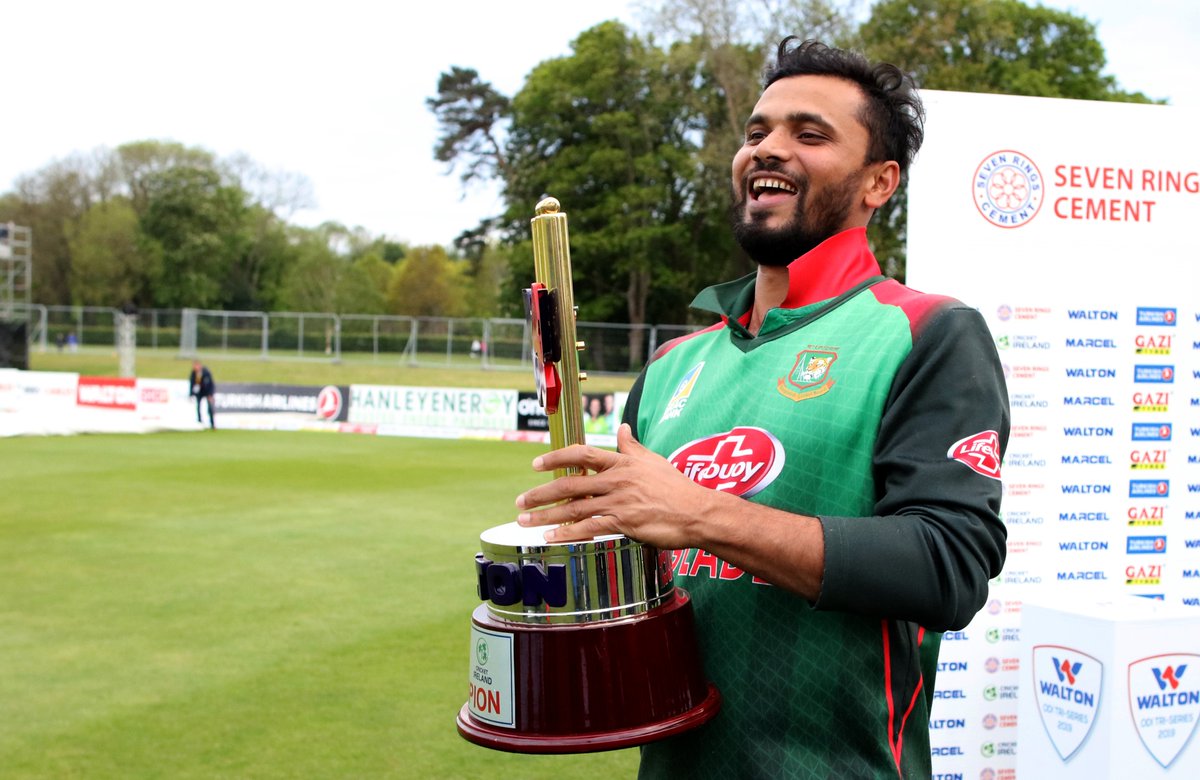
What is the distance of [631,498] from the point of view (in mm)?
1616

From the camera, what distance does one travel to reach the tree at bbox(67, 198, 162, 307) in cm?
6806

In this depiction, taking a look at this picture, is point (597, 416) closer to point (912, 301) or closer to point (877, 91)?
point (877, 91)

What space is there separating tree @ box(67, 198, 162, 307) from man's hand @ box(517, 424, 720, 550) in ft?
237

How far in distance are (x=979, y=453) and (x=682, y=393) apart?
681mm

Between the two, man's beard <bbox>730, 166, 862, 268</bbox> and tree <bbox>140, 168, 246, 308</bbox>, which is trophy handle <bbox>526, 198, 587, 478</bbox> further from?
tree <bbox>140, 168, 246, 308</bbox>

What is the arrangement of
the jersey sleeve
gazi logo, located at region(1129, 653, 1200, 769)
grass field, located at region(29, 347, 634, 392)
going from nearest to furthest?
1. the jersey sleeve
2. gazi logo, located at region(1129, 653, 1200, 769)
3. grass field, located at region(29, 347, 634, 392)

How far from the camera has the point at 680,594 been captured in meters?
1.88

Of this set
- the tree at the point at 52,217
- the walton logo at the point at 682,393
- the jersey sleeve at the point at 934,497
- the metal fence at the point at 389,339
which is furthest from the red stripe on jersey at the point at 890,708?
the tree at the point at 52,217

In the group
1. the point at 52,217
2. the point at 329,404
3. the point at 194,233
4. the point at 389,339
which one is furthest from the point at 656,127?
the point at 52,217

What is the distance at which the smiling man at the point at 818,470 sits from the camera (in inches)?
63.8

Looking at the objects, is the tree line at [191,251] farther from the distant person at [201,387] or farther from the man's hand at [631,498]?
the man's hand at [631,498]

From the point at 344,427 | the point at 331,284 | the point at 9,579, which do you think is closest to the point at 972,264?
the point at 9,579

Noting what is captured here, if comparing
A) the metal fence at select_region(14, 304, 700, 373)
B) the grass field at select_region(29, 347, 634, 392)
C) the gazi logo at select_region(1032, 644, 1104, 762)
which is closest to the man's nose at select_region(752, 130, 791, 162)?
the gazi logo at select_region(1032, 644, 1104, 762)

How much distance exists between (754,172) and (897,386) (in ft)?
1.77
